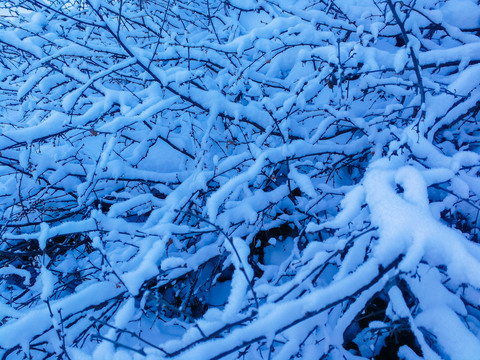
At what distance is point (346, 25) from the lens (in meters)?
2.44

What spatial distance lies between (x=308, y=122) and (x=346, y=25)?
0.87 m

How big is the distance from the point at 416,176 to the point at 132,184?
2.48 metres

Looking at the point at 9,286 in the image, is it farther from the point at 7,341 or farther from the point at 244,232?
the point at 244,232

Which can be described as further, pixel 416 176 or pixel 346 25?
pixel 346 25

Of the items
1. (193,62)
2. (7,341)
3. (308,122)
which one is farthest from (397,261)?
(193,62)

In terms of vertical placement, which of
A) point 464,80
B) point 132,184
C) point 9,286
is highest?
point 132,184

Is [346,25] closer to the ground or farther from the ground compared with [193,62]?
closer to the ground

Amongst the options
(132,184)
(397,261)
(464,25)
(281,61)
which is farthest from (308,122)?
(397,261)

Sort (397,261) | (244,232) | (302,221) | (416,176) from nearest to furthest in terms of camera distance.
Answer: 1. (397,261)
2. (416,176)
3. (244,232)
4. (302,221)

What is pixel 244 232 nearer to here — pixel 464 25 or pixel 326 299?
pixel 326 299

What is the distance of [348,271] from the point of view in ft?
4.23

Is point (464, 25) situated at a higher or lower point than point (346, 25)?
lower

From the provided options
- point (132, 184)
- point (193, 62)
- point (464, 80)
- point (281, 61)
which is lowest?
point (464, 80)

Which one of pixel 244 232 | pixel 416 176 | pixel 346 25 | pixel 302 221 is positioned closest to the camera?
pixel 416 176
